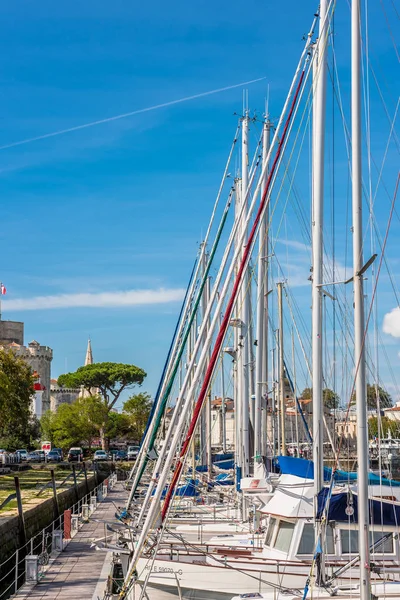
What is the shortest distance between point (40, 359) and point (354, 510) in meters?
152

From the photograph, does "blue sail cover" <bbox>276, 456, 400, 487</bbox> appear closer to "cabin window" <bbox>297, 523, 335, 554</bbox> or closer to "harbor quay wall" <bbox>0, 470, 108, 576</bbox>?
"cabin window" <bbox>297, 523, 335, 554</bbox>

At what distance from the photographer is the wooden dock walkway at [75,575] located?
21133 millimetres

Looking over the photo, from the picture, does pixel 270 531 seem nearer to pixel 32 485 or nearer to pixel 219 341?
pixel 219 341

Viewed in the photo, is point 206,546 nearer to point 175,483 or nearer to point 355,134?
point 175,483

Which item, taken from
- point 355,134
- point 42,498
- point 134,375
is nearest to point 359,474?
point 355,134

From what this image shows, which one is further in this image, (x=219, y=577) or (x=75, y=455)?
(x=75, y=455)

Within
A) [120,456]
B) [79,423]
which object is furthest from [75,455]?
[79,423]

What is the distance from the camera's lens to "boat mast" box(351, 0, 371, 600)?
41.8ft

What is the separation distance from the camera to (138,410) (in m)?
115

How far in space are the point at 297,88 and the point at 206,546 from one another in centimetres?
1110

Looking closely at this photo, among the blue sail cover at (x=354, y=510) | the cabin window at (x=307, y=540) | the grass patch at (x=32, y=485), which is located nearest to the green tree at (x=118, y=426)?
the grass patch at (x=32, y=485)

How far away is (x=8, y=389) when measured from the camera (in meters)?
55.5

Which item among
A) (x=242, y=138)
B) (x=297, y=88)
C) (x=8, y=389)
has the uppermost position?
(x=242, y=138)

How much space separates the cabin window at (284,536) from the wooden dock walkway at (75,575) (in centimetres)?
429
